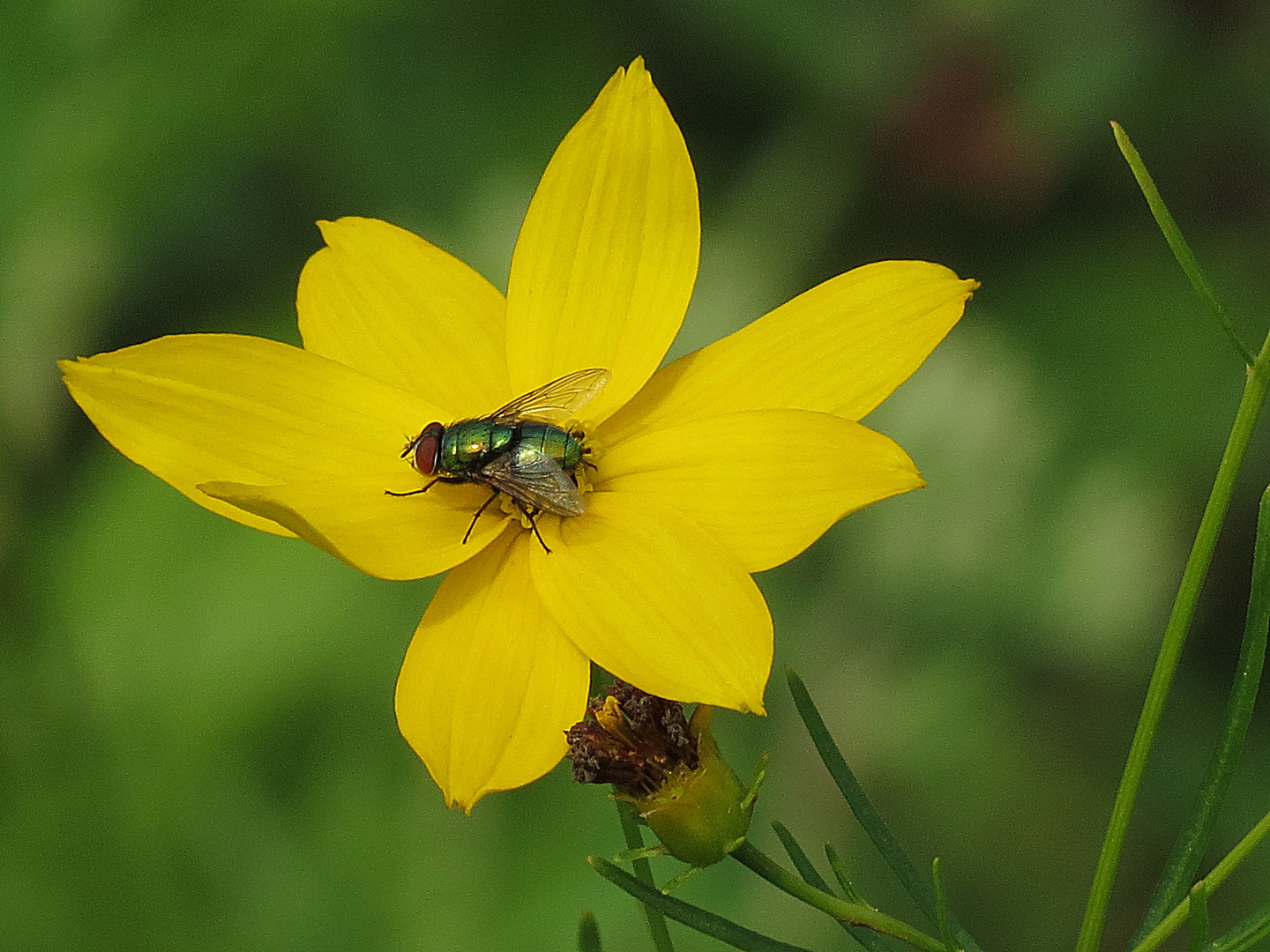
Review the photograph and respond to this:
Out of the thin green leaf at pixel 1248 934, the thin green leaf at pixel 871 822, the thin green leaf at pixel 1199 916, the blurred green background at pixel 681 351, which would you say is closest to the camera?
the thin green leaf at pixel 1199 916

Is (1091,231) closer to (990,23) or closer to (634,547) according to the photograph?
(990,23)

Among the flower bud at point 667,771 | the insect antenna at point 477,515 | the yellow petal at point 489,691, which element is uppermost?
the insect antenna at point 477,515

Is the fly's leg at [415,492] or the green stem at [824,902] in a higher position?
the fly's leg at [415,492]

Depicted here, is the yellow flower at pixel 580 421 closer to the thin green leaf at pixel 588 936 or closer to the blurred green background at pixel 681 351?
the thin green leaf at pixel 588 936

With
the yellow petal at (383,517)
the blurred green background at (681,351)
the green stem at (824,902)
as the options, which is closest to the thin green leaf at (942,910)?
the green stem at (824,902)

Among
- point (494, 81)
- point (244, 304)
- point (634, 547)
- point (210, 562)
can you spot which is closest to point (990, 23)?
point (494, 81)

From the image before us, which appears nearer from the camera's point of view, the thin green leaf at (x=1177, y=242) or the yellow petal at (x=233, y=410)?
the thin green leaf at (x=1177, y=242)

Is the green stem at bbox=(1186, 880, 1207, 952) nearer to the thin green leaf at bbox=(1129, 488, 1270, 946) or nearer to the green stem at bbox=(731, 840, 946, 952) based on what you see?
the thin green leaf at bbox=(1129, 488, 1270, 946)
